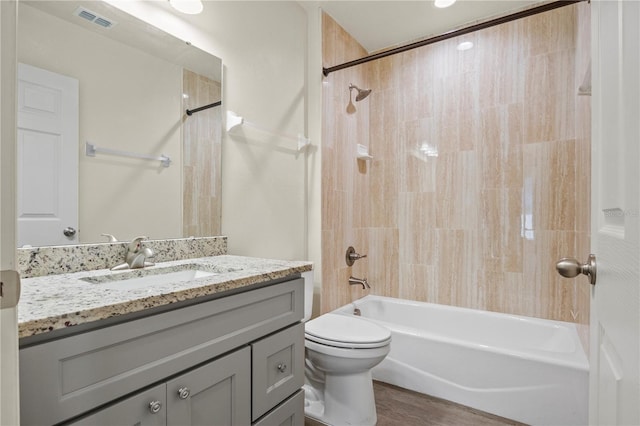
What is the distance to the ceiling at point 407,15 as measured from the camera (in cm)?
224

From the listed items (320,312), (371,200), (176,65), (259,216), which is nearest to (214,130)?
(176,65)

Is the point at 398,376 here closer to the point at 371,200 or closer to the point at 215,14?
the point at 371,200

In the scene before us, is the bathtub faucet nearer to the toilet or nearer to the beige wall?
the toilet

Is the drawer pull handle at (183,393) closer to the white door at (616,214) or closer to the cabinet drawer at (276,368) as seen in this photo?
the cabinet drawer at (276,368)

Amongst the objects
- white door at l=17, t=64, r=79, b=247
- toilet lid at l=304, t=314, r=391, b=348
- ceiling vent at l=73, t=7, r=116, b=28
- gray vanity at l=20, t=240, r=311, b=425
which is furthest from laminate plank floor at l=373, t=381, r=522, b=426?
ceiling vent at l=73, t=7, r=116, b=28

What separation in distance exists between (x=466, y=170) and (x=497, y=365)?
1387mm

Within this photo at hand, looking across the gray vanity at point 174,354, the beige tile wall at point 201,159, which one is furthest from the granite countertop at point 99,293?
the beige tile wall at point 201,159

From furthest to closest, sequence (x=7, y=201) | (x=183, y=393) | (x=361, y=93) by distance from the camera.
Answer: (x=361, y=93) → (x=183, y=393) → (x=7, y=201)

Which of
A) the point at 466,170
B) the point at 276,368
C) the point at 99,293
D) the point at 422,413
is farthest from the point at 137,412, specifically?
the point at 466,170

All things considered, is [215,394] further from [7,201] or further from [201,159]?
[201,159]

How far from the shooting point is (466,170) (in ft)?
8.31

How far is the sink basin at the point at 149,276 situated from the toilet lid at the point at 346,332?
68 cm

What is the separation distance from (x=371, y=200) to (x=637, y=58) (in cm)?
250

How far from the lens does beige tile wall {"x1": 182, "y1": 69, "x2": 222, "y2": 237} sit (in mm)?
1593
